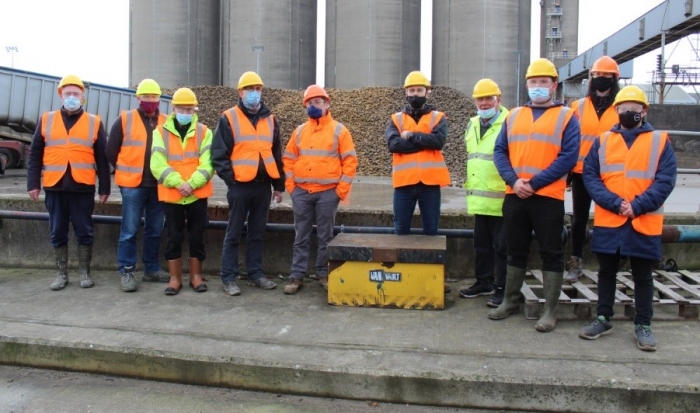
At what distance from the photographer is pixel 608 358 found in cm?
397

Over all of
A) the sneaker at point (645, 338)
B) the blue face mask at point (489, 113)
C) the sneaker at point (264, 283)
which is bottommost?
the sneaker at point (645, 338)

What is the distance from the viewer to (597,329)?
174 inches

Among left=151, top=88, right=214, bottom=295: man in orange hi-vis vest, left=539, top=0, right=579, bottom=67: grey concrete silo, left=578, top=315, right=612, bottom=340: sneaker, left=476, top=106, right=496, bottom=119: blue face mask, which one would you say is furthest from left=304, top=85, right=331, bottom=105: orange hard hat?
left=539, top=0, right=579, bottom=67: grey concrete silo

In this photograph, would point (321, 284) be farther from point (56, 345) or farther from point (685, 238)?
point (685, 238)

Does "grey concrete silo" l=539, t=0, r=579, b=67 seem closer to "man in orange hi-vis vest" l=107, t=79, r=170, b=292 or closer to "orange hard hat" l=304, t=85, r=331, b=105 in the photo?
"orange hard hat" l=304, t=85, r=331, b=105

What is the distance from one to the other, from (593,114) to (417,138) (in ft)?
5.21

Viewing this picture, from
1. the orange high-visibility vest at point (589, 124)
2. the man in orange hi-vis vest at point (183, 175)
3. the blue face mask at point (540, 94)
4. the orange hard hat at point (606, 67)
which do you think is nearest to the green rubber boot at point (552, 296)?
the orange high-visibility vest at point (589, 124)

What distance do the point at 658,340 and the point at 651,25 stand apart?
2862cm

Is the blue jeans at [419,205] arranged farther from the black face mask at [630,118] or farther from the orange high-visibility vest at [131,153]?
the orange high-visibility vest at [131,153]

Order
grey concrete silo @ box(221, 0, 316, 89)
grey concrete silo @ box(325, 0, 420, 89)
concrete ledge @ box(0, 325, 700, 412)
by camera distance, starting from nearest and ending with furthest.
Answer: concrete ledge @ box(0, 325, 700, 412) < grey concrete silo @ box(325, 0, 420, 89) < grey concrete silo @ box(221, 0, 316, 89)

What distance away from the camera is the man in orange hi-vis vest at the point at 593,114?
5168 millimetres

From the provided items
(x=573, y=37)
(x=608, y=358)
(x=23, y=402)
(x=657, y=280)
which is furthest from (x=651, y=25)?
(x=23, y=402)

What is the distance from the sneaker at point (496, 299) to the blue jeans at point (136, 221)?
3.43 m

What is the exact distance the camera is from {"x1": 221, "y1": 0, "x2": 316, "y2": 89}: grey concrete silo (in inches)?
1303
